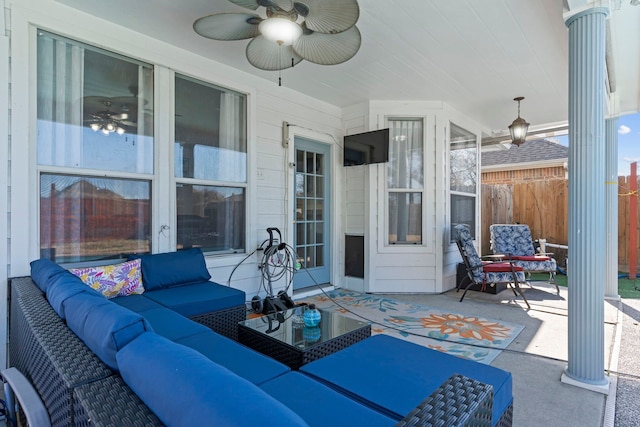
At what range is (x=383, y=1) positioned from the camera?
268cm

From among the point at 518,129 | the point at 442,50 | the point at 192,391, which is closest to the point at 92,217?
the point at 192,391

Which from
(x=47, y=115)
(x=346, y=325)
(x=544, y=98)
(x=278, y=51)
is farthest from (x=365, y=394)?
(x=544, y=98)

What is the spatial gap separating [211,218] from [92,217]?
115cm

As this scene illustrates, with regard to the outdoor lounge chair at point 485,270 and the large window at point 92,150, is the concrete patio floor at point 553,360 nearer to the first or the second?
the outdoor lounge chair at point 485,270

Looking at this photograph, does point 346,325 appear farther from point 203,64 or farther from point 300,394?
point 203,64

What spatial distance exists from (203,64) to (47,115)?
62.9 inches

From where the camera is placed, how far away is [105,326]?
3.62ft

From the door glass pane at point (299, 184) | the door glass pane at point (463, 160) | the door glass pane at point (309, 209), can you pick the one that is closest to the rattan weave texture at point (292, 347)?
the door glass pane at point (309, 209)

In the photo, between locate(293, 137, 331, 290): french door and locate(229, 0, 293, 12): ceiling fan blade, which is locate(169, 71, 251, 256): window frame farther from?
locate(229, 0, 293, 12): ceiling fan blade

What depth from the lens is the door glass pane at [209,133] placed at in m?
3.56

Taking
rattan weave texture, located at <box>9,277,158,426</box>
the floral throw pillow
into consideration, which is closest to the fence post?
the floral throw pillow

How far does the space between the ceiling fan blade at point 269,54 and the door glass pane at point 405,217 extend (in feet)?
9.34

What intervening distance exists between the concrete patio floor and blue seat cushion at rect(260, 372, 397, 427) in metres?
1.29

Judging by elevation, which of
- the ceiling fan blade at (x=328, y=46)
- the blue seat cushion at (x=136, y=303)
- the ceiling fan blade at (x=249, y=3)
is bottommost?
the blue seat cushion at (x=136, y=303)
